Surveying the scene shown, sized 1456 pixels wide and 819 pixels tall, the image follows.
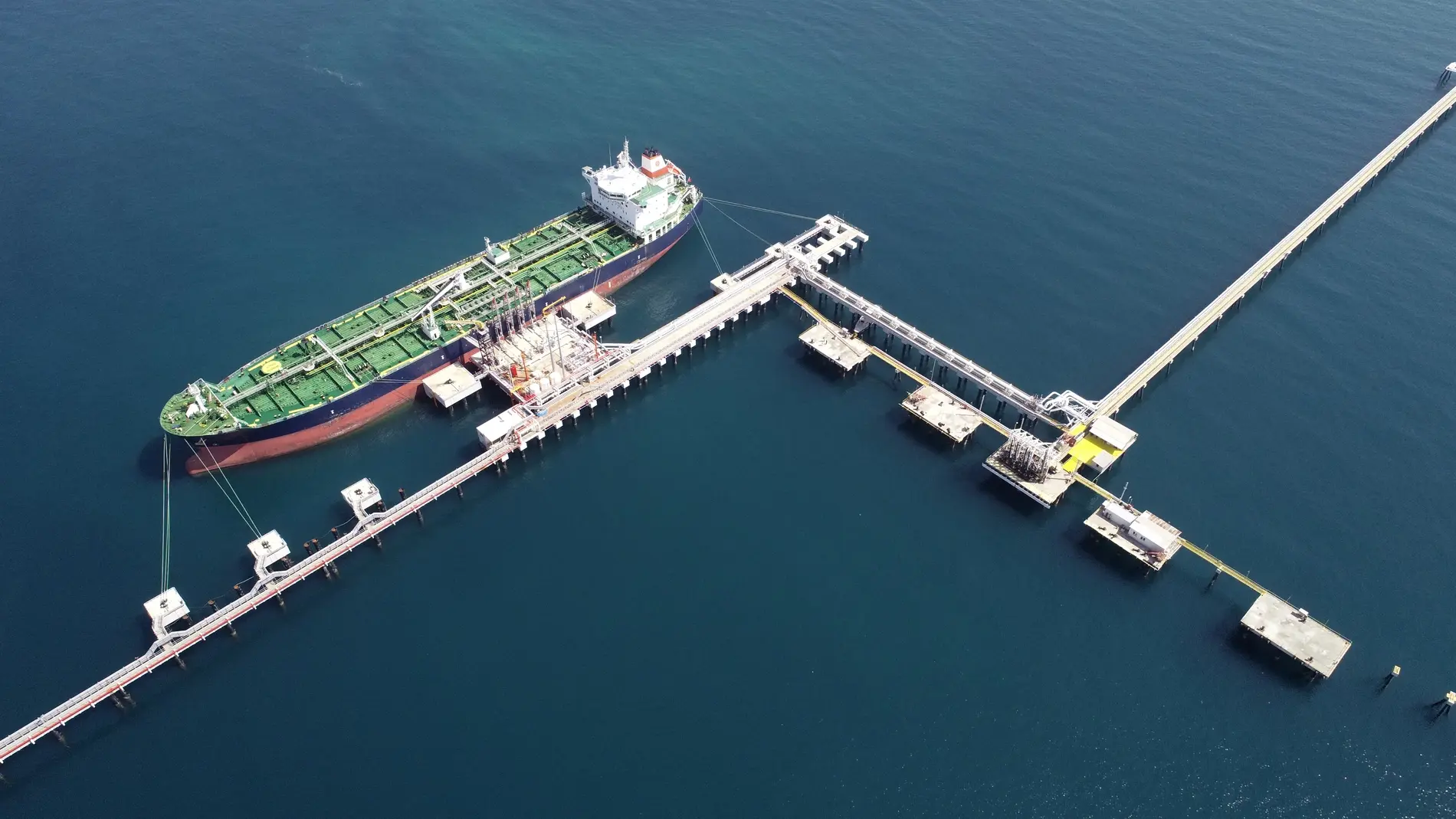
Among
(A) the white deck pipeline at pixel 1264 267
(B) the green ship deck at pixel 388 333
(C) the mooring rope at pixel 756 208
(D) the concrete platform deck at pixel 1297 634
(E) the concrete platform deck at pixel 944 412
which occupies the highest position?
(A) the white deck pipeline at pixel 1264 267

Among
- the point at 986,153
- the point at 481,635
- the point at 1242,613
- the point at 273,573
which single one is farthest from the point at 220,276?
the point at 1242,613

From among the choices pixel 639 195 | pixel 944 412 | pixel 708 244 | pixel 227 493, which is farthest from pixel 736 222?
pixel 227 493

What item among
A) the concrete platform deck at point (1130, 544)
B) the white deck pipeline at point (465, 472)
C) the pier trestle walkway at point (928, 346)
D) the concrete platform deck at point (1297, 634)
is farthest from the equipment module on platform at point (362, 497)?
the concrete platform deck at point (1297, 634)

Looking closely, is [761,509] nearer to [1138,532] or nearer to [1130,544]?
[1130,544]

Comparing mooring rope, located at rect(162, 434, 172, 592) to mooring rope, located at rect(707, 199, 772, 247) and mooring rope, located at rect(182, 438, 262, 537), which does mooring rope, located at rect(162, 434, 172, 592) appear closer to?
mooring rope, located at rect(182, 438, 262, 537)

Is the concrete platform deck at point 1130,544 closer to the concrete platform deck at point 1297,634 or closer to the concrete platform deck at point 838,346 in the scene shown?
→ the concrete platform deck at point 1297,634

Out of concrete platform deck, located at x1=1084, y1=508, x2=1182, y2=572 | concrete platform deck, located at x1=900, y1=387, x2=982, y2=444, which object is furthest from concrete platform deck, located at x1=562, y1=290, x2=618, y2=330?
concrete platform deck, located at x1=1084, y1=508, x2=1182, y2=572
